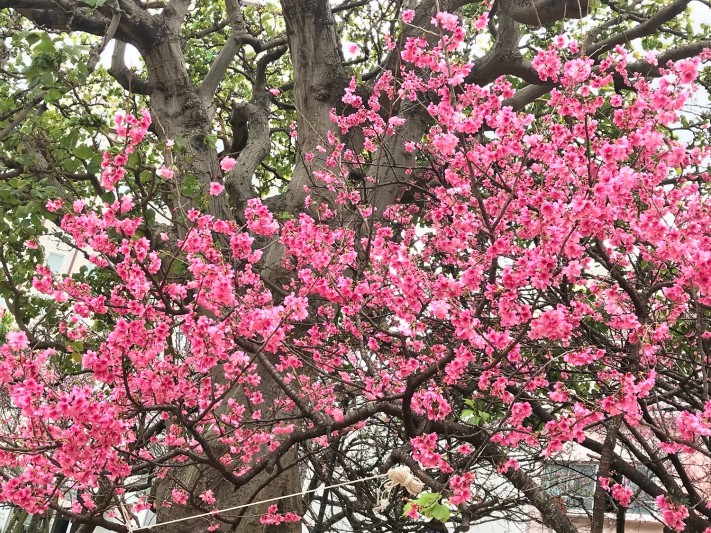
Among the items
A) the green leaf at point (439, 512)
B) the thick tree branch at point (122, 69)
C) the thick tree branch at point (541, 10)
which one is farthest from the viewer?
the thick tree branch at point (122, 69)

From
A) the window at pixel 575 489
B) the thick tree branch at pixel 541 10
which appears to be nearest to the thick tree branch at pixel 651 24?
the thick tree branch at pixel 541 10

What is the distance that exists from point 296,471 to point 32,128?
3571 mm

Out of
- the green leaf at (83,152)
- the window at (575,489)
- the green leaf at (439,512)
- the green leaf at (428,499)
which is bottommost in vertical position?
the green leaf at (439,512)

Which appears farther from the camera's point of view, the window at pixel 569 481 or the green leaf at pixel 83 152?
the window at pixel 569 481

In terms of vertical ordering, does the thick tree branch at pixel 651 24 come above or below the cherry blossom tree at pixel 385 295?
above

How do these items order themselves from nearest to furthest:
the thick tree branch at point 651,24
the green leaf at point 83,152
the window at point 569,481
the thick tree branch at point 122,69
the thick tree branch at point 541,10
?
the green leaf at point 83,152 → the window at point 569,481 → the thick tree branch at point 651,24 → the thick tree branch at point 541,10 → the thick tree branch at point 122,69

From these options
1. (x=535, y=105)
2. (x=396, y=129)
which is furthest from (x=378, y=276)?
(x=535, y=105)

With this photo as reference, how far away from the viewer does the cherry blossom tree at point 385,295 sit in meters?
2.97

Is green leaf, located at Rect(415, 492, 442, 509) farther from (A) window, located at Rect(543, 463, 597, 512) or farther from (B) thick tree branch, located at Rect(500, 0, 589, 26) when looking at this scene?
(B) thick tree branch, located at Rect(500, 0, 589, 26)

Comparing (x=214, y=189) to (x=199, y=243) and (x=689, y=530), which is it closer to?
(x=199, y=243)

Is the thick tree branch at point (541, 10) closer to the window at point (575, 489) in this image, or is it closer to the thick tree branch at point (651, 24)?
the thick tree branch at point (651, 24)

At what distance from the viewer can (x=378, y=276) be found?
4.18 meters

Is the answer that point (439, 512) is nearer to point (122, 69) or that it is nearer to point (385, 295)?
point (385, 295)

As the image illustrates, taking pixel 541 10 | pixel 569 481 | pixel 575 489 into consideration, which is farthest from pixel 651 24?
pixel 569 481
